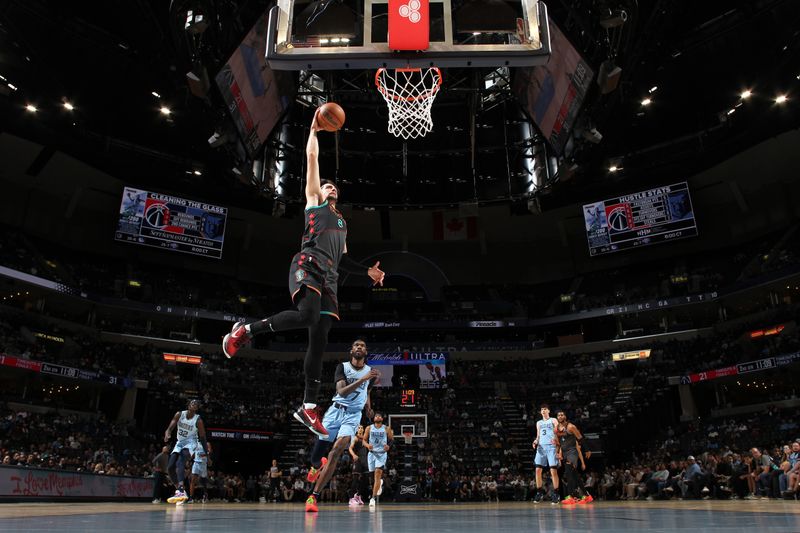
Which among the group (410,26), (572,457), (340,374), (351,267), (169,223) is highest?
(169,223)

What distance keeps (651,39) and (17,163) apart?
31.3m

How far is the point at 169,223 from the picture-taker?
107ft

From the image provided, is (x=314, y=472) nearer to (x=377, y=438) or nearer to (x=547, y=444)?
(x=377, y=438)

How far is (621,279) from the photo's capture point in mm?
39594

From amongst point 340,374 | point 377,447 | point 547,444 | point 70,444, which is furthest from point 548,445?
point 70,444

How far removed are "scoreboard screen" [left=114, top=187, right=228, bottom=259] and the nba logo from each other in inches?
1063

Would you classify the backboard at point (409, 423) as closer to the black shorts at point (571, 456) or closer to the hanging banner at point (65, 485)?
the hanging banner at point (65, 485)

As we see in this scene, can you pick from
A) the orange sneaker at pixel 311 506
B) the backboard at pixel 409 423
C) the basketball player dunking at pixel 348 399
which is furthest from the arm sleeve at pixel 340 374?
the backboard at pixel 409 423

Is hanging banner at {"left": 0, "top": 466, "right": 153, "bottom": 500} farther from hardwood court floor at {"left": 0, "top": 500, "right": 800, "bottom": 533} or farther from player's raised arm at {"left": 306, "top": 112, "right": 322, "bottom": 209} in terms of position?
player's raised arm at {"left": 306, "top": 112, "right": 322, "bottom": 209}

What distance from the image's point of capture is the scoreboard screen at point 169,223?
105 ft

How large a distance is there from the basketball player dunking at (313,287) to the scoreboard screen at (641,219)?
95.3ft

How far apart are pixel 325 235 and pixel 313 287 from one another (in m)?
0.60

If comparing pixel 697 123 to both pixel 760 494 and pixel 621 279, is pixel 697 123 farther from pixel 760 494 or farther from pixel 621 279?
pixel 760 494

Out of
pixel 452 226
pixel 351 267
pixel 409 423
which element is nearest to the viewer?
pixel 351 267
